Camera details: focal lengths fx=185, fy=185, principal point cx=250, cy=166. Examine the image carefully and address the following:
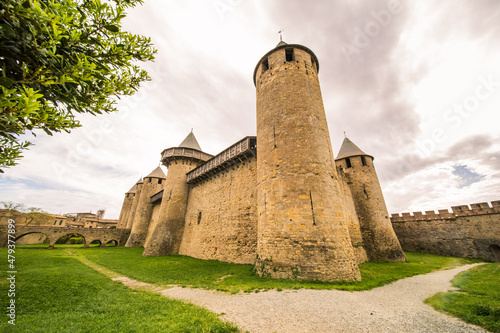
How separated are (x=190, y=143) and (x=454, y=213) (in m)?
27.1

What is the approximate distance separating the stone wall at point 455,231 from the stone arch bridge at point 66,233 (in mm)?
35919

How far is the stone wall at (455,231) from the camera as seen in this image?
14.8 meters

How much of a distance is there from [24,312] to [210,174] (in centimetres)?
1283

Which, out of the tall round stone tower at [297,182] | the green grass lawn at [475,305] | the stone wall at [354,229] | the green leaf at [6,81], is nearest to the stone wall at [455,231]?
the stone wall at [354,229]

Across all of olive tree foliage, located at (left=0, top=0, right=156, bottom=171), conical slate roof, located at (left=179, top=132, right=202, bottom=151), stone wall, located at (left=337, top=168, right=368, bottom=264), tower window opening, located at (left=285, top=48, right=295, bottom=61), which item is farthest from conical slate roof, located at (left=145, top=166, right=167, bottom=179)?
olive tree foliage, located at (left=0, top=0, right=156, bottom=171)

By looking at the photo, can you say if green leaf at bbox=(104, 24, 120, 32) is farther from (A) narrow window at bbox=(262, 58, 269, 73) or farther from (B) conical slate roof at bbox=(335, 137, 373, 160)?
(B) conical slate roof at bbox=(335, 137, 373, 160)

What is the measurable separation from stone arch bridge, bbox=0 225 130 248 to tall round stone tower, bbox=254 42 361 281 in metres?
26.8

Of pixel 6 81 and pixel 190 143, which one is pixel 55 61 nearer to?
pixel 6 81

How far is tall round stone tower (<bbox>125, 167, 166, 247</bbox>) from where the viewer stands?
24422mm

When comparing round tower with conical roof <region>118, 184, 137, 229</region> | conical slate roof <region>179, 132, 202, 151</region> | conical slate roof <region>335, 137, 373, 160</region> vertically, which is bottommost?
round tower with conical roof <region>118, 184, 137, 229</region>

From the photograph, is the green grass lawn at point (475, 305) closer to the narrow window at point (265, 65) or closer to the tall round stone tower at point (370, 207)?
the tall round stone tower at point (370, 207)

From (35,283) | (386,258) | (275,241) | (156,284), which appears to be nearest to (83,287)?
(35,283)

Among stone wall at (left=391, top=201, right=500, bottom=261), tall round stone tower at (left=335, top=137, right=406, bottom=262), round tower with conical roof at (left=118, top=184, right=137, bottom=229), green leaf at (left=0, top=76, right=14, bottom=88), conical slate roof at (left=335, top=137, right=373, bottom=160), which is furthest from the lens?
round tower with conical roof at (left=118, top=184, right=137, bottom=229)

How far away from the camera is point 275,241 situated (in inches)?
304
